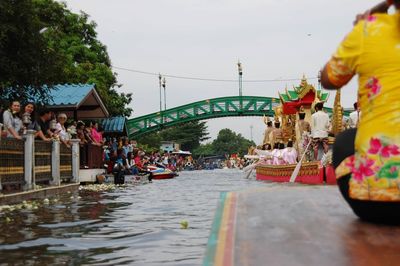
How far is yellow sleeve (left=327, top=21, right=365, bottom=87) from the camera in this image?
280cm

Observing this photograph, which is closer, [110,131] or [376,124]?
[376,124]

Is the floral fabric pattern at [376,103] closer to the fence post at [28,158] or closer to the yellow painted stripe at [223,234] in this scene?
the yellow painted stripe at [223,234]

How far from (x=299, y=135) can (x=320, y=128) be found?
334 cm

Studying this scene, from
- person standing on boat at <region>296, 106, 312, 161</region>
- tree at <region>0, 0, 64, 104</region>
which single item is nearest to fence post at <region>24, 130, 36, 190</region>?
tree at <region>0, 0, 64, 104</region>

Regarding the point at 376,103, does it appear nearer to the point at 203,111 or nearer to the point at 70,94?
the point at 70,94

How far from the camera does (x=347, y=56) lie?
9.25 feet

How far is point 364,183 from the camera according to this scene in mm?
2766

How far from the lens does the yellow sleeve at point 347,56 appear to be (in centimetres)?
280

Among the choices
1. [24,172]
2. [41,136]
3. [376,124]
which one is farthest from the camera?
[41,136]

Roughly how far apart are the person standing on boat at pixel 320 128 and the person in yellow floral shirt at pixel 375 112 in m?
12.0

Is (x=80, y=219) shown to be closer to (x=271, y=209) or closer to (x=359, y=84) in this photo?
(x=271, y=209)

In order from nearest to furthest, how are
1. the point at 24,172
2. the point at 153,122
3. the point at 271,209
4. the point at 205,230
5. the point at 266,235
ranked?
the point at 266,235
the point at 271,209
the point at 205,230
the point at 24,172
the point at 153,122

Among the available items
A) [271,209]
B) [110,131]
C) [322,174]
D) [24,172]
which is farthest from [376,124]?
[110,131]

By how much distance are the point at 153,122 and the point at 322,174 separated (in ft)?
144
